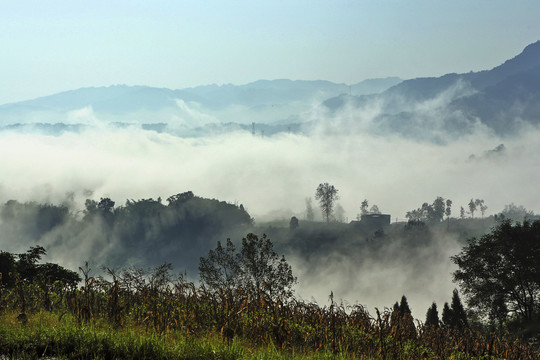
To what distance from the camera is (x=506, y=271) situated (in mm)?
45656

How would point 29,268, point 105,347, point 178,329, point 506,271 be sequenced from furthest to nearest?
1. point 506,271
2. point 29,268
3. point 178,329
4. point 105,347

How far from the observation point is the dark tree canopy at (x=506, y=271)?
45156mm

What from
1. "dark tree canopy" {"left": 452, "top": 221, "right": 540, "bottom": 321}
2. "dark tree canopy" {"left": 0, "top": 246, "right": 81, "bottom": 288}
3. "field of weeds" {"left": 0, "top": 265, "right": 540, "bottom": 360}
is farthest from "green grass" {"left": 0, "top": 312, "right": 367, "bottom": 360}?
"dark tree canopy" {"left": 452, "top": 221, "right": 540, "bottom": 321}

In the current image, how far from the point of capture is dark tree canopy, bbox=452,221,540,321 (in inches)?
1778

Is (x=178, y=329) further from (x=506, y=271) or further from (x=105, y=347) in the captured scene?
(x=506, y=271)

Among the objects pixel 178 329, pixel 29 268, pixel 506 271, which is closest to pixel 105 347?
pixel 178 329

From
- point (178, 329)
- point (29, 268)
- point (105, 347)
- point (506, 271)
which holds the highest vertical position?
point (105, 347)

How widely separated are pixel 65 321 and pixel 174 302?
3.55 meters

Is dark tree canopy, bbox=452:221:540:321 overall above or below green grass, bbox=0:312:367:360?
below

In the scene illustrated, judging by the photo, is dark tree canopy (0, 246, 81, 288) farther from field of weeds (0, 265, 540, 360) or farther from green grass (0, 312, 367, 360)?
green grass (0, 312, 367, 360)

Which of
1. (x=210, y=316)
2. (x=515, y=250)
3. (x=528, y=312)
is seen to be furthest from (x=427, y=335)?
(x=528, y=312)

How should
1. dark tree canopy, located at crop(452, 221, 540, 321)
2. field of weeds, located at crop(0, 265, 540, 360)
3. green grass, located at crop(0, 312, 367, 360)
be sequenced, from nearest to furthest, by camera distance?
green grass, located at crop(0, 312, 367, 360) < field of weeds, located at crop(0, 265, 540, 360) < dark tree canopy, located at crop(452, 221, 540, 321)

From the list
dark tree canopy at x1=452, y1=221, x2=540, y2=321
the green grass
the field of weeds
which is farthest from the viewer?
dark tree canopy at x1=452, y1=221, x2=540, y2=321

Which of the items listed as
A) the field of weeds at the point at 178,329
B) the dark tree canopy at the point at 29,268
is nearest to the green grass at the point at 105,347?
the field of weeds at the point at 178,329
